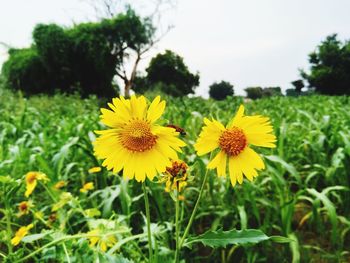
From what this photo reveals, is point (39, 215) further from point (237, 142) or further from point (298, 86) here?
point (298, 86)

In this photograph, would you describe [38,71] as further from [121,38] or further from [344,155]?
[344,155]

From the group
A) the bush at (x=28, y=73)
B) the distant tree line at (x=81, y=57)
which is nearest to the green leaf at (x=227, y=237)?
the distant tree line at (x=81, y=57)

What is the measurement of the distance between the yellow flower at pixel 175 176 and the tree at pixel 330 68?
34.4 metres

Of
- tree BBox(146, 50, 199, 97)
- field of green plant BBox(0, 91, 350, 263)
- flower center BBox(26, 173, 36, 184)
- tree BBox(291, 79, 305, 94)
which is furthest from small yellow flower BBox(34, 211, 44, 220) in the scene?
tree BBox(146, 50, 199, 97)

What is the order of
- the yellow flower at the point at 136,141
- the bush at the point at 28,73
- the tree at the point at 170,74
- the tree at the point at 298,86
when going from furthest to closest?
the tree at the point at 170,74, the bush at the point at 28,73, the tree at the point at 298,86, the yellow flower at the point at 136,141

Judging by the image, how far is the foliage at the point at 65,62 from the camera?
2203 cm

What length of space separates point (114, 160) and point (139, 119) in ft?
0.27

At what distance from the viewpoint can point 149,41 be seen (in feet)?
84.7

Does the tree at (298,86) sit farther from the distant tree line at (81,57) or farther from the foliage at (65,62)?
the foliage at (65,62)

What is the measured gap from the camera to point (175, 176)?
0.73 m

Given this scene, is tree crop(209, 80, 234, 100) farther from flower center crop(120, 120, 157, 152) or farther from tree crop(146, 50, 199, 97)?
tree crop(146, 50, 199, 97)

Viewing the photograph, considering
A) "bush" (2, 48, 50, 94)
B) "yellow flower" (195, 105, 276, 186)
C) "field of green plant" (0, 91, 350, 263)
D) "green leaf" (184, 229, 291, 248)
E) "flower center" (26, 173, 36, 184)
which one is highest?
"bush" (2, 48, 50, 94)

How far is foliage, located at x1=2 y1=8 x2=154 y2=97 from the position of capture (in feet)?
72.3

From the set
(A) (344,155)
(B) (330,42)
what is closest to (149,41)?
(B) (330,42)
